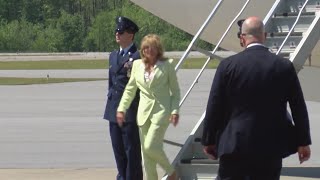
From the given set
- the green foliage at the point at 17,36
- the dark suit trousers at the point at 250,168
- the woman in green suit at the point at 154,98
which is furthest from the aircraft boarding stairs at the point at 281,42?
the green foliage at the point at 17,36

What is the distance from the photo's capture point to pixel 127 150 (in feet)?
28.3

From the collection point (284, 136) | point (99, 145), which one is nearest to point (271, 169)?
point (284, 136)

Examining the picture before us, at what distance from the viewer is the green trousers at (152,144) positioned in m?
8.08

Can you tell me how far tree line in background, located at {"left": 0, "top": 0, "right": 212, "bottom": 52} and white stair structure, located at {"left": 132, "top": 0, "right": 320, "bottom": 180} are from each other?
67817 mm

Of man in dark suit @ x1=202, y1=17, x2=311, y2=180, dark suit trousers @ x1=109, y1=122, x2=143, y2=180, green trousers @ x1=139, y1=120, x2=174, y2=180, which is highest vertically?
man in dark suit @ x1=202, y1=17, x2=311, y2=180

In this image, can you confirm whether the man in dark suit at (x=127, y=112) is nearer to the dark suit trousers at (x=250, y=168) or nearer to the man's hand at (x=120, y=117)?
the man's hand at (x=120, y=117)

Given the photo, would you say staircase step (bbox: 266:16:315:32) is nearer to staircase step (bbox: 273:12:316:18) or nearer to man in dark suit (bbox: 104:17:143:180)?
staircase step (bbox: 273:12:316:18)

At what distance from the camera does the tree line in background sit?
8375cm

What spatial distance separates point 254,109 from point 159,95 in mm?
2590

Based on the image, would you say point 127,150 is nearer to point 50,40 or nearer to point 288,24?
point 288,24

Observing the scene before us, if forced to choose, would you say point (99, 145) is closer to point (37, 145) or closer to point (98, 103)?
point (37, 145)

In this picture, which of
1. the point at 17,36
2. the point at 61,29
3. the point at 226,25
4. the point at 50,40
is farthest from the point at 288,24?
the point at 17,36

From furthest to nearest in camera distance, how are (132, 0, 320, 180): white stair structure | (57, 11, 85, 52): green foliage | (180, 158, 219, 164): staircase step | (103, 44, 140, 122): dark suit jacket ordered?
(57, 11, 85, 52): green foliage, (132, 0, 320, 180): white stair structure, (180, 158, 219, 164): staircase step, (103, 44, 140, 122): dark suit jacket

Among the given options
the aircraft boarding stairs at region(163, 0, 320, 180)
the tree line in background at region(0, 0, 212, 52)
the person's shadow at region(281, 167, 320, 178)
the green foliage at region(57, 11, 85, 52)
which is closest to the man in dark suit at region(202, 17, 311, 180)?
the aircraft boarding stairs at region(163, 0, 320, 180)
